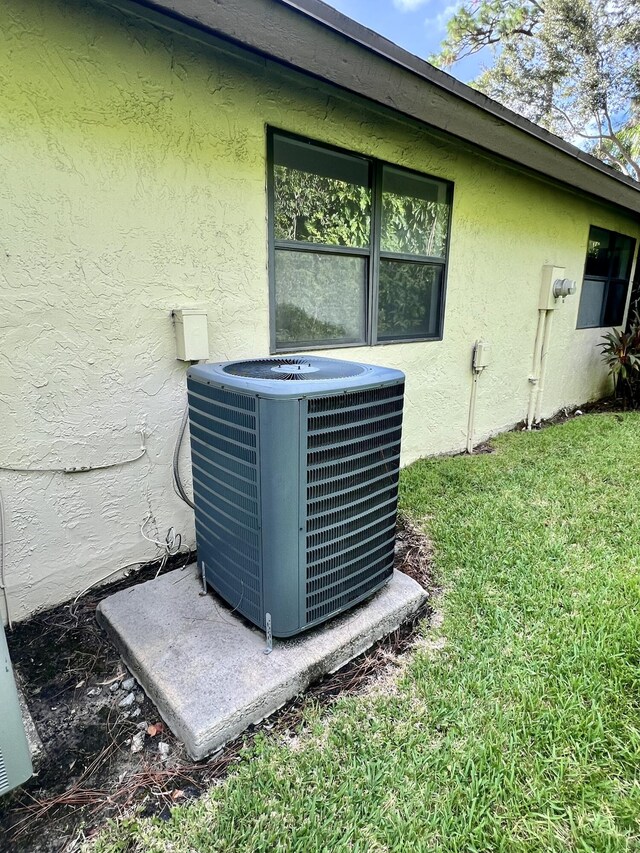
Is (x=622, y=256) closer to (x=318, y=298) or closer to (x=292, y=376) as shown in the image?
(x=318, y=298)

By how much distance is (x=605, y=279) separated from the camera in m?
6.64

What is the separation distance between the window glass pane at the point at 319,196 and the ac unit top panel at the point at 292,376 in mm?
1126

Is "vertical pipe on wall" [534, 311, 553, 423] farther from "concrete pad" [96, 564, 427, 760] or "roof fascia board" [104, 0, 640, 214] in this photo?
"concrete pad" [96, 564, 427, 760]

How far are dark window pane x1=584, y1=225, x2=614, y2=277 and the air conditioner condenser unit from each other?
574 centimetres

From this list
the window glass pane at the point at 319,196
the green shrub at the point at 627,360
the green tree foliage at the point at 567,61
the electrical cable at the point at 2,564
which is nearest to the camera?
the electrical cable at the point at 2,564

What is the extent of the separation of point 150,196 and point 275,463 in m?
1.56

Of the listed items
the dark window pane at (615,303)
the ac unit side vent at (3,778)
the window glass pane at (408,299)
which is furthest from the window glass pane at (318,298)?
the dark window pane at (615,303)

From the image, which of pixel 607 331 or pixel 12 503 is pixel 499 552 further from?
pixel 607 331

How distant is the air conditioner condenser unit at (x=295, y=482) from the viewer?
5.31 ft

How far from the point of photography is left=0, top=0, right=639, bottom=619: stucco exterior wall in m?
1.87

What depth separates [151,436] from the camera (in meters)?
2.39

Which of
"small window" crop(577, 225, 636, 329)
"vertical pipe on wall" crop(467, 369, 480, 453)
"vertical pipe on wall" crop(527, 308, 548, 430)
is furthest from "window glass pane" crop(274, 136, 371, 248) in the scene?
"small window" crop(577, 225, 636, 329)

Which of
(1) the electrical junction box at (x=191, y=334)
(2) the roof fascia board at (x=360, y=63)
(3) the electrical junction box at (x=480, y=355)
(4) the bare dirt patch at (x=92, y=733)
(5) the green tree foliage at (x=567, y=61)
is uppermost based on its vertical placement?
(5) the green tree foliage at (x=567, y=61)

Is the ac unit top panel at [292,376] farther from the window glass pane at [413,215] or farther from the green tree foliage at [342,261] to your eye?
the window glass pane at [413,215]
